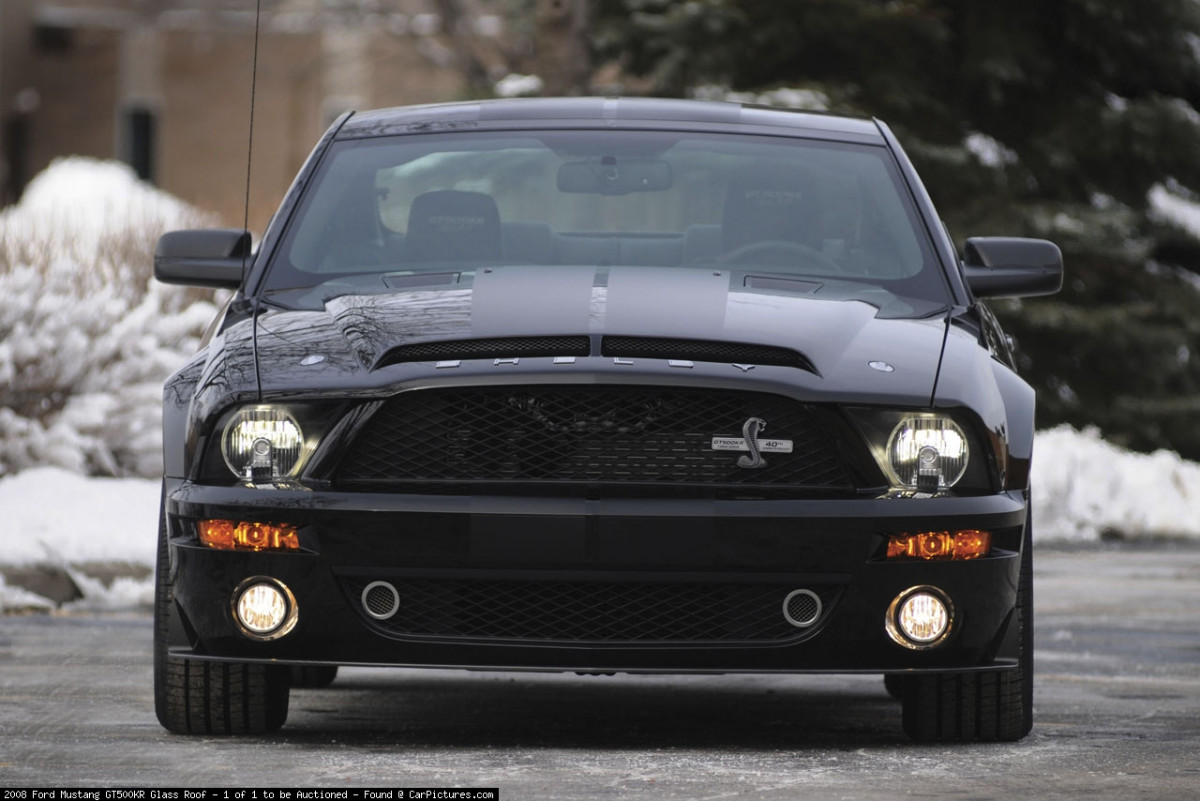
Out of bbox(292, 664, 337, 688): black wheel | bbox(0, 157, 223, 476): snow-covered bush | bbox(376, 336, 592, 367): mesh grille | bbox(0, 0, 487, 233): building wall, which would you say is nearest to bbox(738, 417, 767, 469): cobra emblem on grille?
bbox(376, 336, 592, 367): mesh grille

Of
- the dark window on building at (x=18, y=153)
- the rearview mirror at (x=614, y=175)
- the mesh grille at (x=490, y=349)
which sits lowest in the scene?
the dark window on building at (x=18, y=153)

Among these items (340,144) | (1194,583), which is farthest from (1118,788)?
(1194,583)

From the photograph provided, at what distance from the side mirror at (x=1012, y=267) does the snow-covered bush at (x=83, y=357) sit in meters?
5.92

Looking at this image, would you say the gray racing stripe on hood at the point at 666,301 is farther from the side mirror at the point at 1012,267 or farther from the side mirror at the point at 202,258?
the side mirror at the point at 202,258

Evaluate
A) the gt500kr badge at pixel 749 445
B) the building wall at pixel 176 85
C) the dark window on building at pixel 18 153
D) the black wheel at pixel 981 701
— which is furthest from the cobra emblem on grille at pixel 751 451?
the dark window on building at pixel 18 153

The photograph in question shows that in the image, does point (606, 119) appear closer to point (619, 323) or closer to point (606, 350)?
point (619, 323)

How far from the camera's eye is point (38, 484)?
10508 millimetres

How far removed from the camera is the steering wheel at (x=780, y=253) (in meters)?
6.43

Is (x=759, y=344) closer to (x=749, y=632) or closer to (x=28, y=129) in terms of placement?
(x=749, y=632)

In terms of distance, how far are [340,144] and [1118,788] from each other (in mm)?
3122

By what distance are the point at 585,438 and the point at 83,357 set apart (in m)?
7.00

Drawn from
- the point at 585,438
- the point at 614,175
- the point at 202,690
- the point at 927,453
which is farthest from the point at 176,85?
the point at 927,453

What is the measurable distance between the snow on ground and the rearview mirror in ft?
11.6

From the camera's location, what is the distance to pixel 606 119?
22.8ft
